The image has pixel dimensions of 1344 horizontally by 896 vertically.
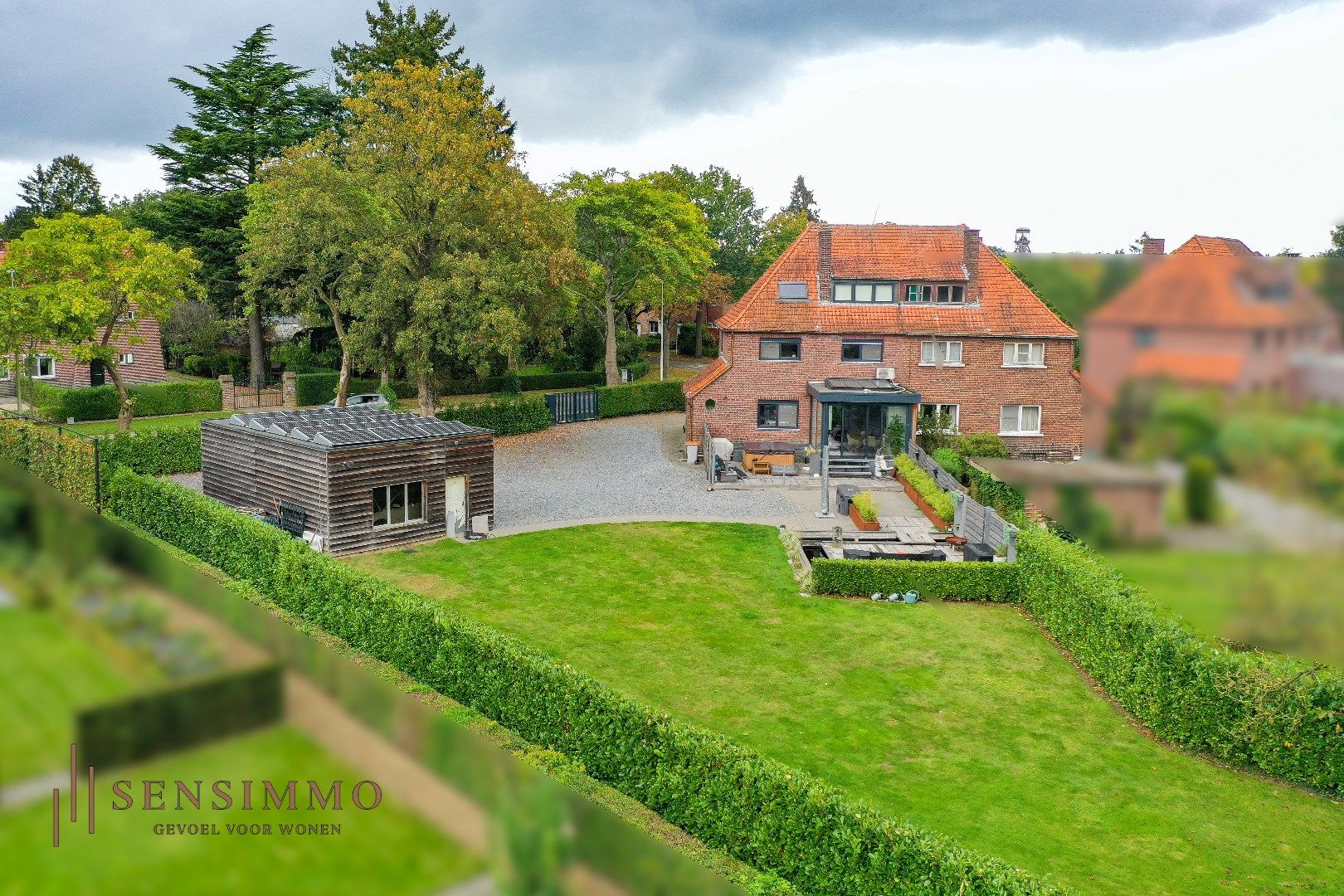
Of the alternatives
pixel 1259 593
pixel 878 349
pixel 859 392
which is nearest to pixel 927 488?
pixel 859 392

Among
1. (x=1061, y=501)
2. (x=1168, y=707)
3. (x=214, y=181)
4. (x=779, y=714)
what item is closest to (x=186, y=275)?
(x=214, y=181)

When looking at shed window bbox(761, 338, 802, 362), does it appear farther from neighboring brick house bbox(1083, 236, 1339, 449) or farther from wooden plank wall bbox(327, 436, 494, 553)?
neighboring brick house bbox(1083, 236, 1339, 449)

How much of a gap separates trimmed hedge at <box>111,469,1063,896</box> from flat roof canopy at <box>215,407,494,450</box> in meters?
3.95

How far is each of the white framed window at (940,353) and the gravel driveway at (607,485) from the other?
28.2 feet

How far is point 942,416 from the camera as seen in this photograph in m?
34.5

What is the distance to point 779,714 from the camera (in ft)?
48.3

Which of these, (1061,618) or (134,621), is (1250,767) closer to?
(1061,618)

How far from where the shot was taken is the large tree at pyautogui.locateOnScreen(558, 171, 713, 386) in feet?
152

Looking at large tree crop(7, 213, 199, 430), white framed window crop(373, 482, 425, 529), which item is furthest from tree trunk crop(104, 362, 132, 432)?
white framed window crop(373, 482, 425, 529)

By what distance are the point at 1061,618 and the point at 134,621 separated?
61.7ft

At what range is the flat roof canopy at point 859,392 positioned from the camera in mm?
33031

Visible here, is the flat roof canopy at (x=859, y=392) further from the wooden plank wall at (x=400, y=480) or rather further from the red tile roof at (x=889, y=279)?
the wooden plank wall at (x=400, y=480)

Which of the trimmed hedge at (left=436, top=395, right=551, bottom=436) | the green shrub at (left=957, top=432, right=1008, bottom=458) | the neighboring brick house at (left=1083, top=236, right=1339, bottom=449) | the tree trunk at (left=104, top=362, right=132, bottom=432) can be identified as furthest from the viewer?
the trimmed hedge at (left=436, top=395, right=551, bottom=436)

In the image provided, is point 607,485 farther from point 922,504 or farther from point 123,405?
point 123,405
